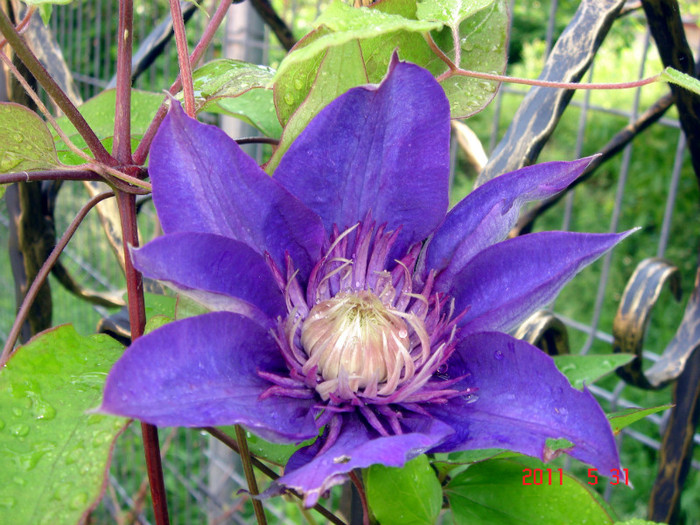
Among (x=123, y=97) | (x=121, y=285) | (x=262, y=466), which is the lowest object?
(x=121, y=285)

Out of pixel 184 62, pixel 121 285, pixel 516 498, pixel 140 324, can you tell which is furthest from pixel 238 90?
pixel 121 285

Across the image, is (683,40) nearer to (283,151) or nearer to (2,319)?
(283,151)

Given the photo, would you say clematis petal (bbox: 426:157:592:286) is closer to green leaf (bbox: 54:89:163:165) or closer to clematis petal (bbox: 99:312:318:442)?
clematis petal (bbox: 99:312:318:442)

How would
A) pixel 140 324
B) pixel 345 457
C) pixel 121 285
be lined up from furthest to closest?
pixel 121 285
pixel 140 324
pixel 345 457

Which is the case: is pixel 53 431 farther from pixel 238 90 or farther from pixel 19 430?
pixel 238 90

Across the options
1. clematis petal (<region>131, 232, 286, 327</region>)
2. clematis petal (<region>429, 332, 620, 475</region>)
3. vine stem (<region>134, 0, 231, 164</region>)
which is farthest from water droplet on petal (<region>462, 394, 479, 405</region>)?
vine stem (<region>134, 0, 231, 164</region>)

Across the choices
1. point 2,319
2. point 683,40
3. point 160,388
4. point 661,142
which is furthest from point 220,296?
point 661,142

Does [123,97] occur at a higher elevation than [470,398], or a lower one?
higher
